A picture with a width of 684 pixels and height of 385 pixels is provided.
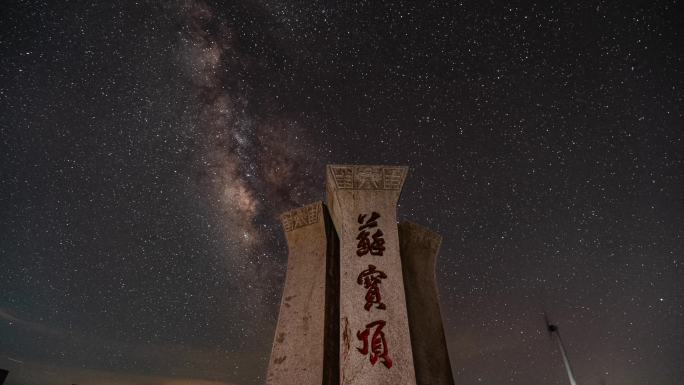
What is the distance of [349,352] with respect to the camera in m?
4.12

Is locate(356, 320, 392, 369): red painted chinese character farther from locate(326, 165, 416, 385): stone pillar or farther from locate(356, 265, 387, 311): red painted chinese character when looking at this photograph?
locate(356, 265, 387, 311): red painted chinese character

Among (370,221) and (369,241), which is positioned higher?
(370,221)

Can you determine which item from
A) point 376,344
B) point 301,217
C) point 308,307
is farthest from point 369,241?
point 301,217

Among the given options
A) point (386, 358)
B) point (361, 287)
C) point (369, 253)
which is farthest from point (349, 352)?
point (369, 253)

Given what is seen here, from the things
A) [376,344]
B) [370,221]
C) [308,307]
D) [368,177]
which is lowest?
[376,344]

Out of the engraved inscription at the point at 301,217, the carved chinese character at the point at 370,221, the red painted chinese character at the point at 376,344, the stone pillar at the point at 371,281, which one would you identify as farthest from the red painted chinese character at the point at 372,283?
the engraved inscription at the point at 301,217

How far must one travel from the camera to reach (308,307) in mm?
6691

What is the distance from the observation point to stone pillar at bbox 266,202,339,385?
5883mm

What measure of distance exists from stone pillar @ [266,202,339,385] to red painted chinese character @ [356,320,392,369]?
2042 mm

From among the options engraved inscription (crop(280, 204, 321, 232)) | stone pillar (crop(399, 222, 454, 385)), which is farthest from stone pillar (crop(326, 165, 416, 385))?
stone pillar (crop(399, 222, 454, 385))

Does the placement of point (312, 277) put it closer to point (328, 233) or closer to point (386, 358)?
point (328, 233)

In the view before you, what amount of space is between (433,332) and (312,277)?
2863 millimetres

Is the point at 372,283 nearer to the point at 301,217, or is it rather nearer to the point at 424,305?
the point at 424,305

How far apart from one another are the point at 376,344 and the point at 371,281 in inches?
Answer: 34.1
